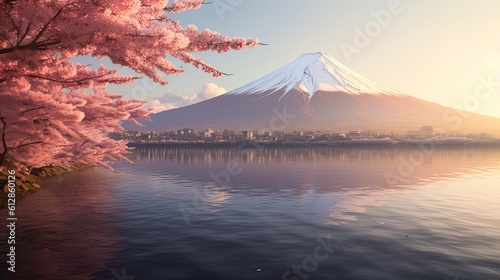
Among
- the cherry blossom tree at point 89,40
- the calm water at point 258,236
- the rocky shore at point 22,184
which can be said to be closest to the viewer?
the cherry blossom tree at point 89,40

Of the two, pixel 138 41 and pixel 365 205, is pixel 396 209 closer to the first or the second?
pixel 365 205

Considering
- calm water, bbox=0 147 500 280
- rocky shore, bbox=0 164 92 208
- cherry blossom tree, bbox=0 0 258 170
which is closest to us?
cherry blossom tree, bbox=0 0 258 170

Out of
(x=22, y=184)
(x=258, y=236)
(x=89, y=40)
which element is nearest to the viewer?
(x=89, y=40)

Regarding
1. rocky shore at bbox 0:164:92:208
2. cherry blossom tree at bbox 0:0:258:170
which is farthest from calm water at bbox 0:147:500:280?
cherry blossom tree at bbox 0:0:258:170

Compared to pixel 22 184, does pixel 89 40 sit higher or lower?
higher

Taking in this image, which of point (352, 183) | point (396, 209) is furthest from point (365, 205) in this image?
point (352, 183)

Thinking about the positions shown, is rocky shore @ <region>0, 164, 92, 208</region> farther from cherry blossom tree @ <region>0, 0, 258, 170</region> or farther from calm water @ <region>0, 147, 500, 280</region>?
cherry blossom tree @ <region>0, 0, 258, 170</region>

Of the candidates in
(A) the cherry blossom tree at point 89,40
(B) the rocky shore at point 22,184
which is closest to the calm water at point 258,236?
(B) the rocky shore at point 22,184

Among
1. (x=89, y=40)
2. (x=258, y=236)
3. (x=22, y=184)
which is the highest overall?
(x=89, y=40)

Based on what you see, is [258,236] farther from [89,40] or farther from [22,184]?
[22,184]

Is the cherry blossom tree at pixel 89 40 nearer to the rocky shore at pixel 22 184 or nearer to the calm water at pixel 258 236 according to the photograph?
the calm water at pixel 258 236

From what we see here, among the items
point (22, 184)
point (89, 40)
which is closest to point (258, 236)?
point (89, 40)

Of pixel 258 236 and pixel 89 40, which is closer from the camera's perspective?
pixel 89 40

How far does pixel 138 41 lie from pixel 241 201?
53.2 feet
